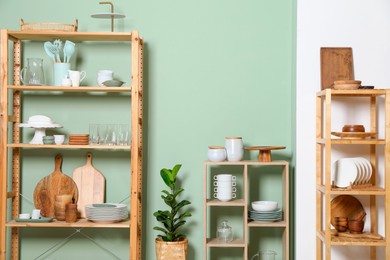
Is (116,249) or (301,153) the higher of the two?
(301,153)

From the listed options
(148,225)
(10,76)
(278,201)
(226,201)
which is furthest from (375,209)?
(10,76)

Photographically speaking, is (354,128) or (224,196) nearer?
(354,128)

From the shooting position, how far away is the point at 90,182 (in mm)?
4551

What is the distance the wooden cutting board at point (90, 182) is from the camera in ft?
14.9

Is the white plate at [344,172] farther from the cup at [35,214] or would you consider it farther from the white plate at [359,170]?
the cup at [35,214]

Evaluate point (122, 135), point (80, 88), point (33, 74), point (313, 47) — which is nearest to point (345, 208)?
point (313, 47)

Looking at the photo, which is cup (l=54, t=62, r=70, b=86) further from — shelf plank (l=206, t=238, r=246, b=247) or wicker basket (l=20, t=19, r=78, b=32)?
shelf plank (l=206, t=238, r=246, b=247)

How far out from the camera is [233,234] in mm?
4574

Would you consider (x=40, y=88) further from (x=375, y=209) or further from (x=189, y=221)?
(x=375, y=209)

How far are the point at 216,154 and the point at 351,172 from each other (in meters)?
0.94

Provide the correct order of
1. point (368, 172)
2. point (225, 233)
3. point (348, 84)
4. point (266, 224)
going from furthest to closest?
point (225, 233)
point (266, 224)
point (368, 172)
point (348, 84)

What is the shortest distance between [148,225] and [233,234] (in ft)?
2.16

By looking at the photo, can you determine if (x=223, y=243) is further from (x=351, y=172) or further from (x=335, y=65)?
(x=335, y=65)

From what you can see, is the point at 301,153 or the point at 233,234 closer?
the point at 301,153
